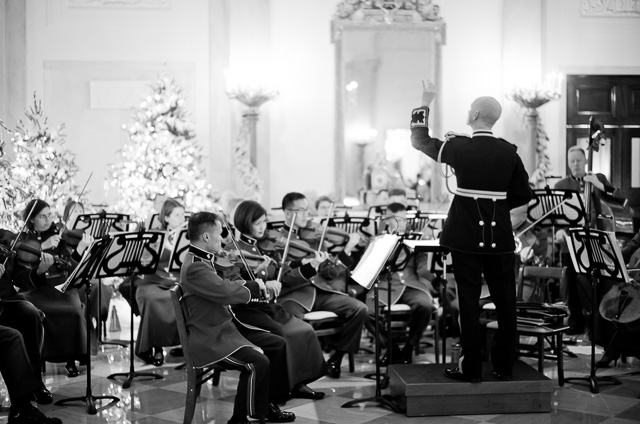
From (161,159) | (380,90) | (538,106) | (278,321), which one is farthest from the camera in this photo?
(380,90)

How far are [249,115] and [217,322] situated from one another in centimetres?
596

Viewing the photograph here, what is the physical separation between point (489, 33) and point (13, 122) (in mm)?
6302

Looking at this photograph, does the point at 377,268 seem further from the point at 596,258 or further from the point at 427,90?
the point at 596,258

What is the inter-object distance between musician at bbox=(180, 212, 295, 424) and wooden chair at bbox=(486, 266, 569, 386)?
2002mm

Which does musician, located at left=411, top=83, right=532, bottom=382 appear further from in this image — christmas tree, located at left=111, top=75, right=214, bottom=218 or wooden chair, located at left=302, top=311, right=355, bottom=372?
christmas tree, located at left=111, top=75, right=214, bottom=218

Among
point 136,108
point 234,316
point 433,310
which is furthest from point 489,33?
point 234,316

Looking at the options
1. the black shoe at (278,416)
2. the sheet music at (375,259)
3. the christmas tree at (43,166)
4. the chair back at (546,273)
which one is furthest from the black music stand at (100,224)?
the chair back at (546,273)

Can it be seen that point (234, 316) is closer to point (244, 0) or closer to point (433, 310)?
point (433, 310)

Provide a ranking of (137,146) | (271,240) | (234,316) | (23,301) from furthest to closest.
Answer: (137,146) → (271,240) → (23,301) → (234,316)

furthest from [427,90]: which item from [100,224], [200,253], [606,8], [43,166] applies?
[606,8]

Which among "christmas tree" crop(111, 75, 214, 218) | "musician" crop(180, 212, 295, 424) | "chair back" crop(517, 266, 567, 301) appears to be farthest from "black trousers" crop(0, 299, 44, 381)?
"christmas tree" crop(111, 75, 214, 218)

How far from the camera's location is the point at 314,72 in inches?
434

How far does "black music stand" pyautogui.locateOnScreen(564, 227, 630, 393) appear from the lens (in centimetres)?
565

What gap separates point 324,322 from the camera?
6.41m
